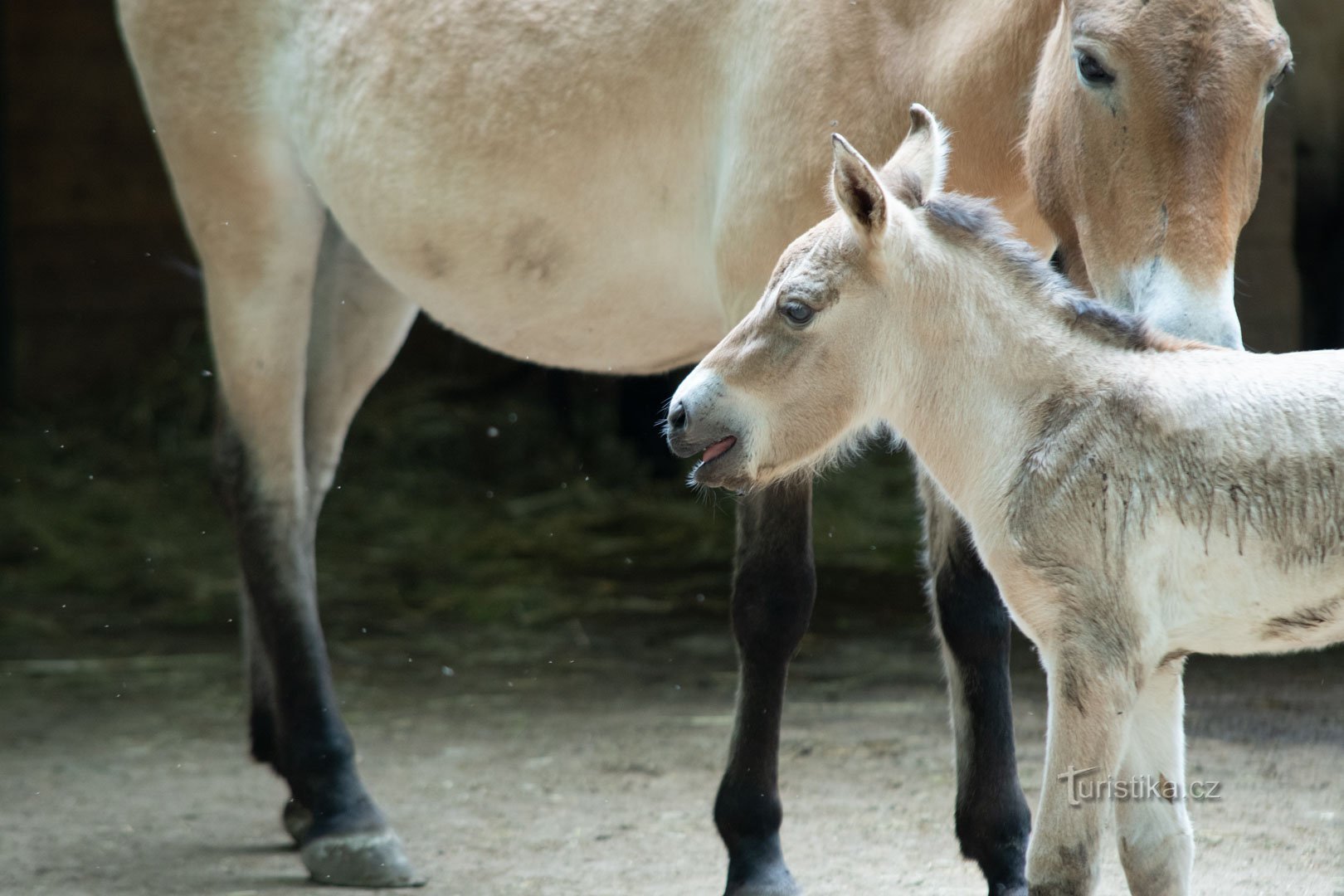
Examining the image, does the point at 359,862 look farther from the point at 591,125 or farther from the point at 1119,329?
the point at 1119,329

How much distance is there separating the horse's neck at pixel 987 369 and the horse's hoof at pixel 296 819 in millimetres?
2183

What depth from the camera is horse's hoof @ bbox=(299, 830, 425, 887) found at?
11.9ft

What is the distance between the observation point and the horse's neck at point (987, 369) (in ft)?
7.19

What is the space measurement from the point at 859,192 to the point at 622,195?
139 cm

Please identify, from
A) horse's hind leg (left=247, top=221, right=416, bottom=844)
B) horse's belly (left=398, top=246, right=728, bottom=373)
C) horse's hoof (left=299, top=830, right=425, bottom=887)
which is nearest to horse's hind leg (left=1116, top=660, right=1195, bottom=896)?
horse's belly (left=398, top=246, right=728, bottom=373)

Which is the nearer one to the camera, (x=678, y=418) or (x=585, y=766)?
(x=678, y=418)

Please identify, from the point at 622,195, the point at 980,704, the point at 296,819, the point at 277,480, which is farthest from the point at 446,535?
the point at 980,704

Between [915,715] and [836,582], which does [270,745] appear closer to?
[915,715]

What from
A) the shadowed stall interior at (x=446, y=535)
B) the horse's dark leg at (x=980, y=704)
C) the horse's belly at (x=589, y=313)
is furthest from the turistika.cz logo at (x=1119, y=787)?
the horse's belly at (x=589, y=313)

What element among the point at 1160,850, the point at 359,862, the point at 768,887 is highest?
the point at 1160,850

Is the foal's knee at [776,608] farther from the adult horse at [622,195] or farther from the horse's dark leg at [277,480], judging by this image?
the horse's dark leg at [277,480]

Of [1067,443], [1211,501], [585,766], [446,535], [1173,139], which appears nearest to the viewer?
[1211,501]

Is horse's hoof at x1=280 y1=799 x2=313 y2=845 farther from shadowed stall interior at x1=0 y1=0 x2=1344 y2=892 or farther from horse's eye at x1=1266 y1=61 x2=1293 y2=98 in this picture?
horse's eye at x1=1266 y1=61 x2=1293 y2=98

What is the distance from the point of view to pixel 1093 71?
2439mm
